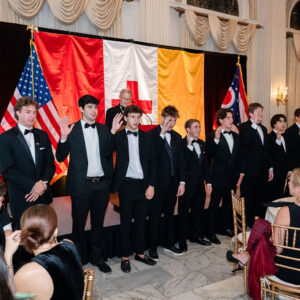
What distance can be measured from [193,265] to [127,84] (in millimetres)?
3455

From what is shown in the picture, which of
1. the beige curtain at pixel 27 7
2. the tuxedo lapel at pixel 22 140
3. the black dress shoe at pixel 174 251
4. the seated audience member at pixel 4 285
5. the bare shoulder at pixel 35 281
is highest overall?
the beige curtain at pixel 27 7

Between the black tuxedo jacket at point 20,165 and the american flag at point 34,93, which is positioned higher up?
the american flag at point 34,93

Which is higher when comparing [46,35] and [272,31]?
[272,31]

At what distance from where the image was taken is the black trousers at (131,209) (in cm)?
348

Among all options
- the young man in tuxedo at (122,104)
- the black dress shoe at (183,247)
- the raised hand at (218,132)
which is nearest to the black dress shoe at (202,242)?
the black dress shoe at (183,247)

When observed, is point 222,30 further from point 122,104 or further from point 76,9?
point 122,104

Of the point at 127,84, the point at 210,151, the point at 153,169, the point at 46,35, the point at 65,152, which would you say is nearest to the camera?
the point at 65,152

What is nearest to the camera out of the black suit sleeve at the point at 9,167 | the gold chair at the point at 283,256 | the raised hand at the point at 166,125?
the gold chair at the point at 283,256

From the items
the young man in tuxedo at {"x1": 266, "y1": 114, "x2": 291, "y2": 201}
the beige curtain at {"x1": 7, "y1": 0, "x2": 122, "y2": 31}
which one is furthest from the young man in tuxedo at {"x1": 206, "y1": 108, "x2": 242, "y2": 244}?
the beige curtain at {"x1": 7, "y1": 0, "x2": 122, "y2": 31}

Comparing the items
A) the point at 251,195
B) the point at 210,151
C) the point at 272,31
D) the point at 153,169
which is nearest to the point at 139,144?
the point at 153,169

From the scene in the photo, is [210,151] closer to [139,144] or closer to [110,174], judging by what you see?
[139,144]

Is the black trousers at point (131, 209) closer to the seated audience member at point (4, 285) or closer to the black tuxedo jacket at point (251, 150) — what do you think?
the black tuxedo jacket at point (251, 150)

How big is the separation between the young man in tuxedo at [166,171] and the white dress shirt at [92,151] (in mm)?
671

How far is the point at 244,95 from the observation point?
7543 millimetres
